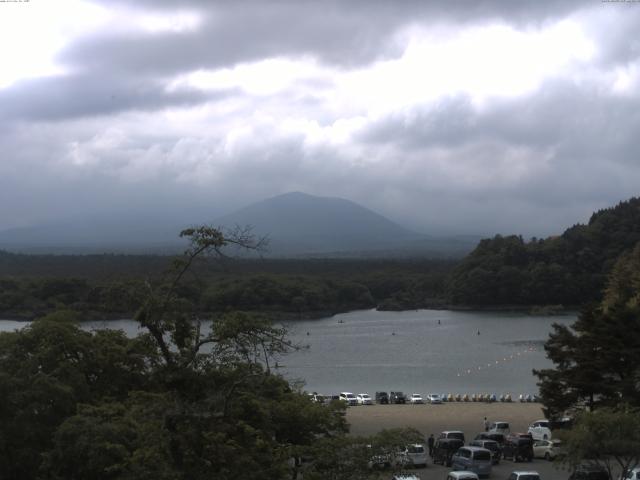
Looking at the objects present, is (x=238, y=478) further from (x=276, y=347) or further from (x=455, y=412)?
(x=455, y=412)

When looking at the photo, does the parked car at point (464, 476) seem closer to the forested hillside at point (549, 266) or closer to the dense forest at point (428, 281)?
the dense forest at point (428, 281)

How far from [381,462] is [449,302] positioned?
71.8 metres

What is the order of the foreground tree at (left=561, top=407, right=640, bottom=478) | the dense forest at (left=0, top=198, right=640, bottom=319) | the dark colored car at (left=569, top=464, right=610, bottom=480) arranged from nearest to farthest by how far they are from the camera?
the foreground tree at (left=561, top=407, right=640, bottom=478)
the dark colored car at (left=569, top=464, right=610, bottom=480)
the dense forest at (left=0, top=198, right=640, bottom=319)

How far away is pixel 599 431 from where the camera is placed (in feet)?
36.7

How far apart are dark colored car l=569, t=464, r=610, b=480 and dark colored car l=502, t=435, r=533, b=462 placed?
3.81 meters

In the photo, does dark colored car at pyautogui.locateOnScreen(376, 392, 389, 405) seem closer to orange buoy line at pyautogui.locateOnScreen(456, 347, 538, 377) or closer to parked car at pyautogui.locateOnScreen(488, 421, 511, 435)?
parked car at pyautogui.locateOnScreen(488, 421, 511, 435)

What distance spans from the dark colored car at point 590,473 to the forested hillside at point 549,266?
61762 mm

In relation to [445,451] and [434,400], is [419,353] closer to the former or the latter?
[434,400]

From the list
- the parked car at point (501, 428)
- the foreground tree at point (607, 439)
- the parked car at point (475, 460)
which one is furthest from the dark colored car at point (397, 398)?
the foreground tree at point (607, 439)

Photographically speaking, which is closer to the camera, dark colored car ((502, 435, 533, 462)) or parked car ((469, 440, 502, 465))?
parked car ((469, 440, 502, 465))

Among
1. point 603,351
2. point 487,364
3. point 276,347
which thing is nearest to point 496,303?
point 487,364

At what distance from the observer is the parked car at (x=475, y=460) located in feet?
48.8

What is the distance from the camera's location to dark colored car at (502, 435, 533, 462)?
16.7 metres

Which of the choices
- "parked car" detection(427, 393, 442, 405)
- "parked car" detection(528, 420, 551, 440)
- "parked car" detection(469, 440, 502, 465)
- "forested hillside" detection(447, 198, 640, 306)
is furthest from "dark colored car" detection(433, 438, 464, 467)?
"forested hillside" detection(447, 198, 640, 306)
